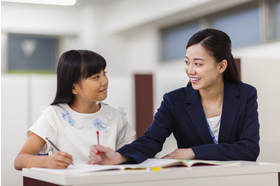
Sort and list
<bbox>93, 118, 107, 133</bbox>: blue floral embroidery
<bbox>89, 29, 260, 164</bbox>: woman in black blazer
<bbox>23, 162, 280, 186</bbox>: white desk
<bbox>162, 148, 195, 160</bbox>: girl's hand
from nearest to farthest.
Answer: <bbox>23, 162, 280, 186</bbox>: white desk
<bbox>162, 148, 195, 160</bbox>: girl's hand
<bbox>89, 29, 260, 164</bbox>: woman in black blazer
<bbox>93, 118, 107, 133</bbox>: blue floral embroidery

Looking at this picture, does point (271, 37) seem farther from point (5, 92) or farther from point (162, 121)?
point (162, 121)

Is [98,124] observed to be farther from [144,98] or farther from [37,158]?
[144,98]

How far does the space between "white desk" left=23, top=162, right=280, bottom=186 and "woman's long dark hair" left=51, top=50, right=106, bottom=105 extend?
1.69 feet

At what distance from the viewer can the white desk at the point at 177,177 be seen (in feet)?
3.88

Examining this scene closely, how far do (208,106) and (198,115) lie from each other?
3.3 inches

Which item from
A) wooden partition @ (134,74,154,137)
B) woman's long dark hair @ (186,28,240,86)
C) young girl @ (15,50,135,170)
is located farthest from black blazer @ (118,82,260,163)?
wooden partition @ (134,74,154,137)

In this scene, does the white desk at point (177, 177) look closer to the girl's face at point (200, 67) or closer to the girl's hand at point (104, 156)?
the girl's hand at point (104, 156)

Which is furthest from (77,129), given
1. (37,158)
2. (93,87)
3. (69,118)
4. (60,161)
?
(60,161)

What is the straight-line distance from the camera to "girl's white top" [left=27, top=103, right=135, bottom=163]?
1.84 m

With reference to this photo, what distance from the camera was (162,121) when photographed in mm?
1860

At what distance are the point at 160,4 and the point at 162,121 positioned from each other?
4569 mm

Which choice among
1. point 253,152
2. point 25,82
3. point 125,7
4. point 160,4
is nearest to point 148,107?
point 25,82

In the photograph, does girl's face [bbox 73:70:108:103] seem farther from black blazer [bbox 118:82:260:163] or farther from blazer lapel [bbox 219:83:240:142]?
blazer lapel [bbox 219:83:240:142]

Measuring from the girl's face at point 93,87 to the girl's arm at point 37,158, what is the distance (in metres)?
0.27
